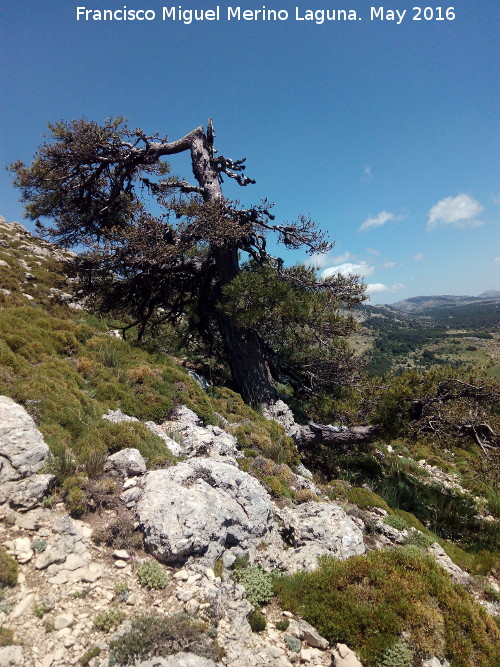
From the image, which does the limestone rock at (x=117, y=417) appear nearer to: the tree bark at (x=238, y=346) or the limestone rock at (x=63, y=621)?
the limestone rock at (x=63, y=621)

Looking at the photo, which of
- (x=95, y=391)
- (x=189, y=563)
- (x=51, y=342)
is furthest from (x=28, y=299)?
(x=189, y=563)

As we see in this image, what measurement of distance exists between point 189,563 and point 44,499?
2252mm

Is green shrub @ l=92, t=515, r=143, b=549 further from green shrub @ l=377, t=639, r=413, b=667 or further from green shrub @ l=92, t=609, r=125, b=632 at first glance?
green shrub @ l=377, t=639, r=413, b=667

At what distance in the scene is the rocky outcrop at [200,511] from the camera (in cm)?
468

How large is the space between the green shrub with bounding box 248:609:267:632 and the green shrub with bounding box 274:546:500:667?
1.40ft

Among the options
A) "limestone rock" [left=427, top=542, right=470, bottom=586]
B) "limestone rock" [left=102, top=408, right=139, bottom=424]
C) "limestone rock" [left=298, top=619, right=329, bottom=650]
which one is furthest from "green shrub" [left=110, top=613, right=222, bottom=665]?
"limestone rock" [left=427, top=542, right=470, bottom=586]

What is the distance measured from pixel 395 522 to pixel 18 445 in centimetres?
785

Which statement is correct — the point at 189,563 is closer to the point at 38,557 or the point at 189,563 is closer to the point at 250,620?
the point at 250,620

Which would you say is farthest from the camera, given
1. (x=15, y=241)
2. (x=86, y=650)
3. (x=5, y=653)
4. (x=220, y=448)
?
(x=15, y=241)

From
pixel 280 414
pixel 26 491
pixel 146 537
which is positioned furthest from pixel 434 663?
pixel 280 414

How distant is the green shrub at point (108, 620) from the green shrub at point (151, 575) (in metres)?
0.49

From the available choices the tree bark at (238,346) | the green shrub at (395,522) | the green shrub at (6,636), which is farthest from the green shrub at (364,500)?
the green shrub at (6,636)

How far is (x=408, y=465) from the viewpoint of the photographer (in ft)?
44.0

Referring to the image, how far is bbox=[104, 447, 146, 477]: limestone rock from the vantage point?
230 inches
